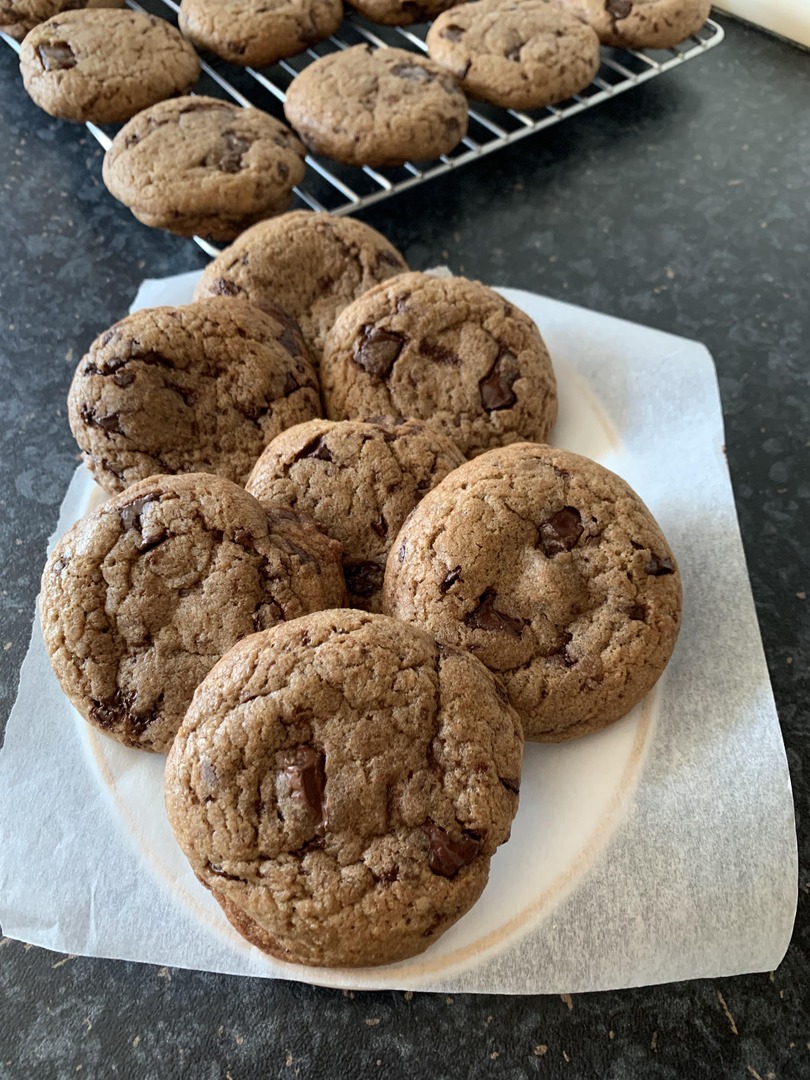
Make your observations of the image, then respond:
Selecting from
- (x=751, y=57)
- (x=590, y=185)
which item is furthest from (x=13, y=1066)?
(x=751, y=57)

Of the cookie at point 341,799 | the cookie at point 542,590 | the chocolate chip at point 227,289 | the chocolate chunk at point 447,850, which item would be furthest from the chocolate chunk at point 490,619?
the chocolate chip at point 227,289

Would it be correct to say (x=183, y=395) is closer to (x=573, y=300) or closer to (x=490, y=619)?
(x=490, y=619)

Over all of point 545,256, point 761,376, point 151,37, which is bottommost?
point 761,376

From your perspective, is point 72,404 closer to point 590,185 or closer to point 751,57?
point 590,185

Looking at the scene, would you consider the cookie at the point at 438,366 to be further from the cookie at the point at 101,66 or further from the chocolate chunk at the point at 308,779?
the cookie at the point at 101,66

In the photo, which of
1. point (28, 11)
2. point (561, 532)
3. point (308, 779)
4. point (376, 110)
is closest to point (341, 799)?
point (308, 779)
